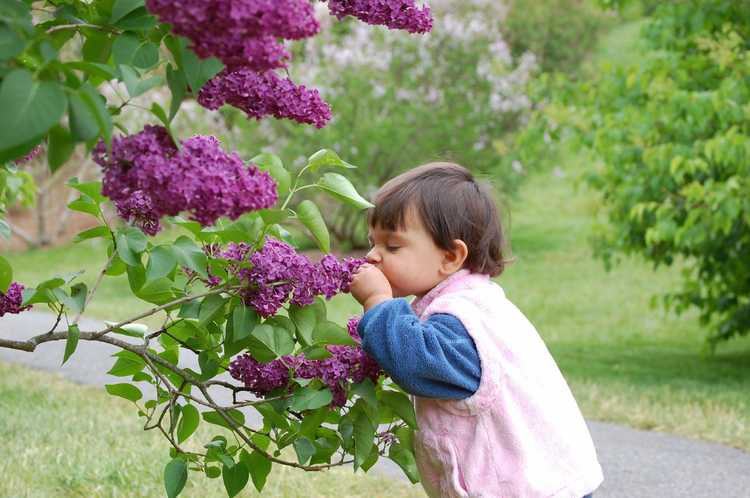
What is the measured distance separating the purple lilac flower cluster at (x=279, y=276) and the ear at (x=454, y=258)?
0.45 metres

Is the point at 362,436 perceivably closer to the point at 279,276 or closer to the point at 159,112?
the point at 279,276

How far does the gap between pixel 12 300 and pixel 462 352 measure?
97cm

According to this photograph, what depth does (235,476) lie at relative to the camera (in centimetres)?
254

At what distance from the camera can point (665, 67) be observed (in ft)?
25.3

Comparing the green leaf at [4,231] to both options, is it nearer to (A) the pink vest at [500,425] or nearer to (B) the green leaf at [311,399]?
(B) the green leaf at [311,399]

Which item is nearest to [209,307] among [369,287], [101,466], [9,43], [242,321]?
[242,321]

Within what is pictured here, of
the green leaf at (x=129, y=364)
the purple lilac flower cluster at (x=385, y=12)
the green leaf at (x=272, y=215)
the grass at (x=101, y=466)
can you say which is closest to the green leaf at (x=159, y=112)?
the green leaf at (x=272, y=215)

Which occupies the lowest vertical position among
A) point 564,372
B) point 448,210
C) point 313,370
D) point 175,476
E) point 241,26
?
point 564,372

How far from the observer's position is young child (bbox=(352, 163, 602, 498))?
2.32 meters

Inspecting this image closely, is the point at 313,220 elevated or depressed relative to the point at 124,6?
depressed

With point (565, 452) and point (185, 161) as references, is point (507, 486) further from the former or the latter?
point (185, 161)

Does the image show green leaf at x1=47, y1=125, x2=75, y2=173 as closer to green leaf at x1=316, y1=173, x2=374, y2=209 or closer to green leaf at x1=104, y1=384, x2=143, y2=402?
green leaf at x1=316, y1=173, x2=374, y2=209

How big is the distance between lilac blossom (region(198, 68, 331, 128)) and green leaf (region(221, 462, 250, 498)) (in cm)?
98

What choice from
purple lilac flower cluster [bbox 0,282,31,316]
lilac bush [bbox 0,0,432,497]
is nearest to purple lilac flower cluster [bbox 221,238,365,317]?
lilac bush [bbox 0,0,432,497]
